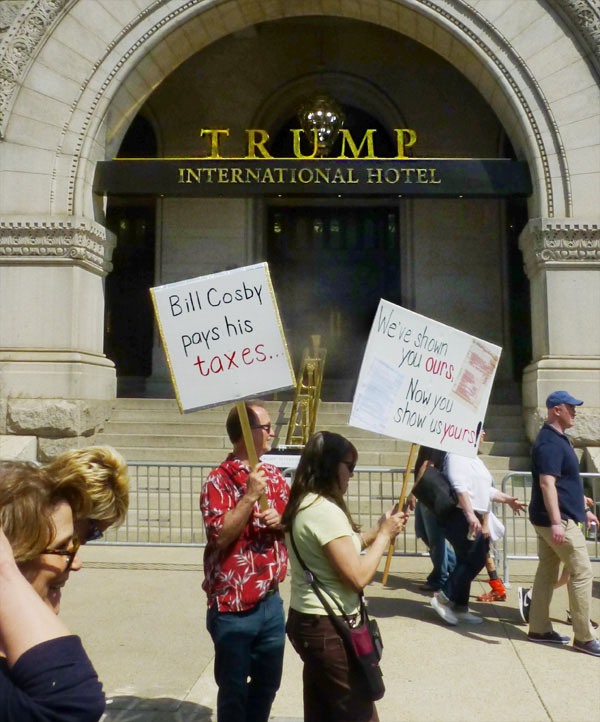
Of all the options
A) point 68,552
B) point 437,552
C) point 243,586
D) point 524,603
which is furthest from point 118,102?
point 68,552

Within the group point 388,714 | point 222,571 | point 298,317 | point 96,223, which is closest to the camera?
point 222,571

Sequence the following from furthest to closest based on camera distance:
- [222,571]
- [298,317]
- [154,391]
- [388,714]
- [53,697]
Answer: [298,317]
[154,391]
[388,714]
[222,571]
[53,697]

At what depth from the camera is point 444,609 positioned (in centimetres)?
616

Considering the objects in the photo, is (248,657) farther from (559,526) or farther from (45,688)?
(559,526)

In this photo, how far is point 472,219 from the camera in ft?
50.8

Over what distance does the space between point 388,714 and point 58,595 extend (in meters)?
3.07

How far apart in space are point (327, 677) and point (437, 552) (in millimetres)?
4130

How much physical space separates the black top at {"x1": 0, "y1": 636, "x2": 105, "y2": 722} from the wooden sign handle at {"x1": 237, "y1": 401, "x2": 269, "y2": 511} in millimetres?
2056

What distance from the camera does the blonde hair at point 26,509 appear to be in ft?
5.40

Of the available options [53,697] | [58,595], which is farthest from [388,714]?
[53,697]

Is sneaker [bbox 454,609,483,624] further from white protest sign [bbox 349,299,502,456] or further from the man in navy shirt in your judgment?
white protest sign [bbox 349,299,502,456]

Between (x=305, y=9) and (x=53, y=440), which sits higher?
(x=305, y=9)

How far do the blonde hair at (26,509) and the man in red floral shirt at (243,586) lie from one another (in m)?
1.63

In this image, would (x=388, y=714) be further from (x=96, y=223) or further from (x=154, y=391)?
(x=154, y=391)
